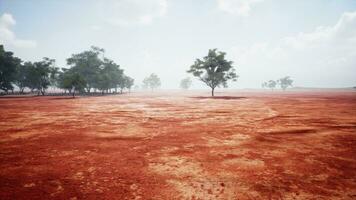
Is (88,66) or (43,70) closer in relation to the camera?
(43,70)

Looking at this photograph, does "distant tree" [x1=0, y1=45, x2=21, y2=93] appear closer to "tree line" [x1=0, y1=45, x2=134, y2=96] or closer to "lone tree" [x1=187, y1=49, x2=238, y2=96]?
"tree line" [x1=0, y1=45, x2=134, y2=96]

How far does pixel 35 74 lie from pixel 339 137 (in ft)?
232

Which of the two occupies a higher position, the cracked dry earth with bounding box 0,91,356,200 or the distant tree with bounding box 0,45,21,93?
the distant tree with bounding box 0,45,21,93

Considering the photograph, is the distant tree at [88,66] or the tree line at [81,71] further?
the distant tree at [88,66]

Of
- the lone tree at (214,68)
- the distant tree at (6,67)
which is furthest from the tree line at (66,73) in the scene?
the lone tree at (214,68)

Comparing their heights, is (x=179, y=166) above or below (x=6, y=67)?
below

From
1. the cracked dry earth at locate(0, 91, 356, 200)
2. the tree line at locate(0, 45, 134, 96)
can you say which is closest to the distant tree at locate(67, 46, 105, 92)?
the tree line at locate(0, 45, 134, 96)

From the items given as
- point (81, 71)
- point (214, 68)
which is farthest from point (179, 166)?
point (81, 71)

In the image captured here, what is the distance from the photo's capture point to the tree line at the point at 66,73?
56.6m

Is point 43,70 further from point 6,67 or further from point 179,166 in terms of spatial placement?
point 179,166

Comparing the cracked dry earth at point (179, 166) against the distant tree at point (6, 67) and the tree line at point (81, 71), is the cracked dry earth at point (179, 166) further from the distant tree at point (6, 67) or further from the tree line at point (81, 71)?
the distant tree at point (6, 67)

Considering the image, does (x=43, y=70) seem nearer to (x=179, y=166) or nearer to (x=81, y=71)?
(x=81, y=71)

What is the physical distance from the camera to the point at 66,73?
70375 mm

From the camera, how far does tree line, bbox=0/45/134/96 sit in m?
56.6
